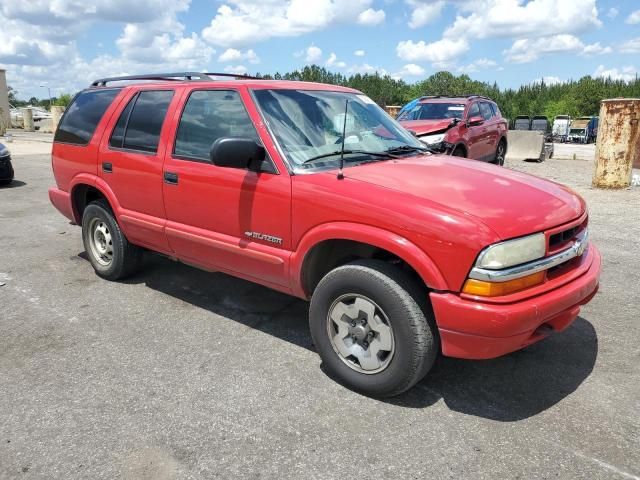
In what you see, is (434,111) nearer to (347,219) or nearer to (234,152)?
(234,152)

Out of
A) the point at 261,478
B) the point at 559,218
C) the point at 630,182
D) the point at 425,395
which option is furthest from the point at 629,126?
the point at 261,478

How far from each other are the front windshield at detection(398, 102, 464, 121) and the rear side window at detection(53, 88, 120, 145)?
24.2 ft

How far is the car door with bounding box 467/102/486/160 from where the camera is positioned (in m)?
10.6

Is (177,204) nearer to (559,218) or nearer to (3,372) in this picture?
(3,372)

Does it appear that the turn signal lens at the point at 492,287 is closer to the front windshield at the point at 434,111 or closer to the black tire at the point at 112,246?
the black tire at the point at 112,246

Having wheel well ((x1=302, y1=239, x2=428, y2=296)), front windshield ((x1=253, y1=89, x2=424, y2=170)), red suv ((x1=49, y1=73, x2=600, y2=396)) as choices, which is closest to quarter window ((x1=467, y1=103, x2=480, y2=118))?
red suv ((x1=49, y1=73, x2=600, y2=396))

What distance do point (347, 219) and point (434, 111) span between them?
864cm

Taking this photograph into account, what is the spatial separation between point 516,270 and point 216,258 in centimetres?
218

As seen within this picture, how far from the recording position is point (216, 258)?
155 inches

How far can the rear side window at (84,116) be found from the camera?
491 centimetres

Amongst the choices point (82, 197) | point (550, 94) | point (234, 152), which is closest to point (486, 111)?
point (82, 197)

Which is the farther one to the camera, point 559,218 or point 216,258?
point 216,258

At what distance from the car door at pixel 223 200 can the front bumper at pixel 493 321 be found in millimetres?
1162

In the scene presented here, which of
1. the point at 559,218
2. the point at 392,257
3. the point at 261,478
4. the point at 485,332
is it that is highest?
the point at 559,218
